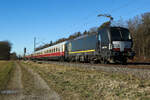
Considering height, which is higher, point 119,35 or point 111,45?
point 119,35

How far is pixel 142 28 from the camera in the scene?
1578 inches

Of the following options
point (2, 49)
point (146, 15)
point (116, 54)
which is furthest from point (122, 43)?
point (2, 49)

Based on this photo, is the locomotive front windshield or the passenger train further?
the locomotive front windshield

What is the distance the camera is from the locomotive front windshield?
16359 mm

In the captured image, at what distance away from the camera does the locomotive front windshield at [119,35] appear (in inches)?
644

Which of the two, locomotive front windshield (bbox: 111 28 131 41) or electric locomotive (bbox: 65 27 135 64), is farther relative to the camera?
locomotive front windshield (bbox: 111 28 131 41)

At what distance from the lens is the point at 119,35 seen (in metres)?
16.7

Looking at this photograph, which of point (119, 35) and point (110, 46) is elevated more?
point (119, 35)

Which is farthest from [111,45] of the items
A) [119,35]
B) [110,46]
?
[119,35]

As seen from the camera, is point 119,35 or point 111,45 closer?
point 111,45

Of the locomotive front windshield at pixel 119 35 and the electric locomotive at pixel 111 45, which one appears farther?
the locomotive front windshield at pixel 119 35

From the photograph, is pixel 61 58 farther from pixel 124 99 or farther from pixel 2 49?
pixel 2 49

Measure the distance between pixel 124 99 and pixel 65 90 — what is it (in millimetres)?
2378

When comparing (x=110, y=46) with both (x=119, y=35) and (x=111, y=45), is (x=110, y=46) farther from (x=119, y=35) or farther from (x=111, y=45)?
(x=119, y=35)
